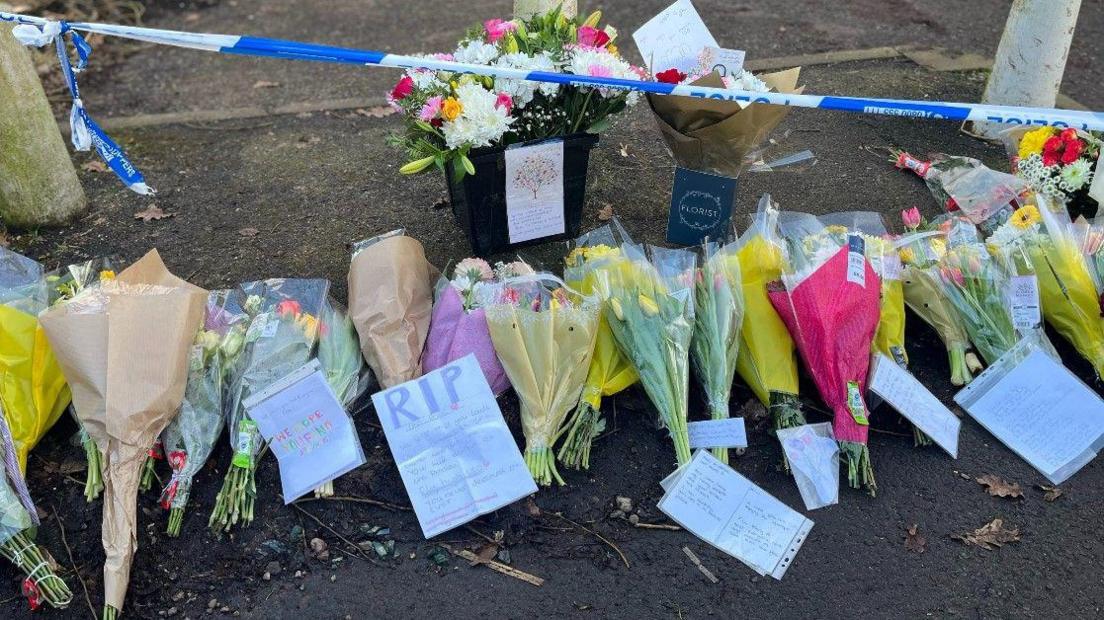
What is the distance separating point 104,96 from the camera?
5484 millimetres

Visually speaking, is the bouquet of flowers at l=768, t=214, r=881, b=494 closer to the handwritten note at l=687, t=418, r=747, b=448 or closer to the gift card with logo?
the handwritten note at l=687, t=418, r=747, b=448

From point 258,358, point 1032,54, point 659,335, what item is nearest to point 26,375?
point 258,358

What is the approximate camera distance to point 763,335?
9.70 feet

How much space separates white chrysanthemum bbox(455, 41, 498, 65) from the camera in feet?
10.6

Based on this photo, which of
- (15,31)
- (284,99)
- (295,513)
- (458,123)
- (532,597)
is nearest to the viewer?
(532,597)

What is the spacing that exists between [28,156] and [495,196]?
7.51ft

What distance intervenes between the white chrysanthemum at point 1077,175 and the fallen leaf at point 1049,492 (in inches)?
68.0

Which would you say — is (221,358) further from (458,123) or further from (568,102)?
(568,102)

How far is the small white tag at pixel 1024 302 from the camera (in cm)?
311

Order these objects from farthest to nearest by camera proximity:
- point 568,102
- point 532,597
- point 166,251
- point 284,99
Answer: point 284,99, point 166,251, point 568,102, point 532,597

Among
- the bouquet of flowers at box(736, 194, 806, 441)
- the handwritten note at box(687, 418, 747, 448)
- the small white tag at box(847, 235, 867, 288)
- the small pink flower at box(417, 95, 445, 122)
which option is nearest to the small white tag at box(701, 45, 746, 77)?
the bouquet of flowers at box(736, 194, 806, 441)

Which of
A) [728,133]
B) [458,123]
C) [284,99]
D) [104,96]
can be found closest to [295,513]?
[458,123]

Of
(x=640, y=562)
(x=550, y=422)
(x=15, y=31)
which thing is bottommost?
(x=640, y=562)

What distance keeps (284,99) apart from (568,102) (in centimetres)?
286
